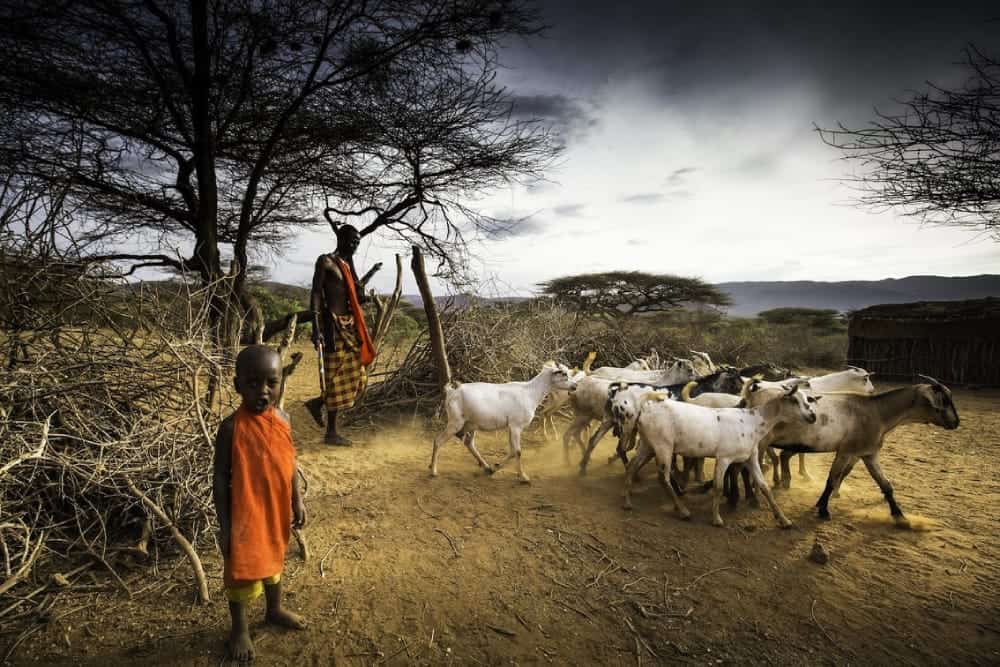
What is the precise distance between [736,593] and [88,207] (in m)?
8.45

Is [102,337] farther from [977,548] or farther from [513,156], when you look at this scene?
[977,548]

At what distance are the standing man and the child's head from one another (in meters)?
3.47

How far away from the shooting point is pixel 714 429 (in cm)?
431

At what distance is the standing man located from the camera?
18.6 ft

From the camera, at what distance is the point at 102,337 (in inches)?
134

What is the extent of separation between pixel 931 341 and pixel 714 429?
41.3ft

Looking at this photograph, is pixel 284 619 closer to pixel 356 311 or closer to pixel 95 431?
pixel 95 431

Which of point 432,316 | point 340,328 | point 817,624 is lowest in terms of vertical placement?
point 817,624

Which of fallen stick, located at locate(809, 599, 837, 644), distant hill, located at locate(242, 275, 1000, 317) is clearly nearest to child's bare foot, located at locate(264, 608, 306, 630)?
fallen stick, located at locate(809, 599, 837, 644)

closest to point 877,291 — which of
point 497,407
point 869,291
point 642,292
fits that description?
point 869,291

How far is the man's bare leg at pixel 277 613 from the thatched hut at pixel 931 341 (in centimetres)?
1595

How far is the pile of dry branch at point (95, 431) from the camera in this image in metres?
2.73

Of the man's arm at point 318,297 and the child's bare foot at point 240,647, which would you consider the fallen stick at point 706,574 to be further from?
the man's arm at point 318,297

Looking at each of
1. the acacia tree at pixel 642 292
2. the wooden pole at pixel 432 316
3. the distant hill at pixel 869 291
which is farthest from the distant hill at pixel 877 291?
the wooden pole at pixel 432 316
